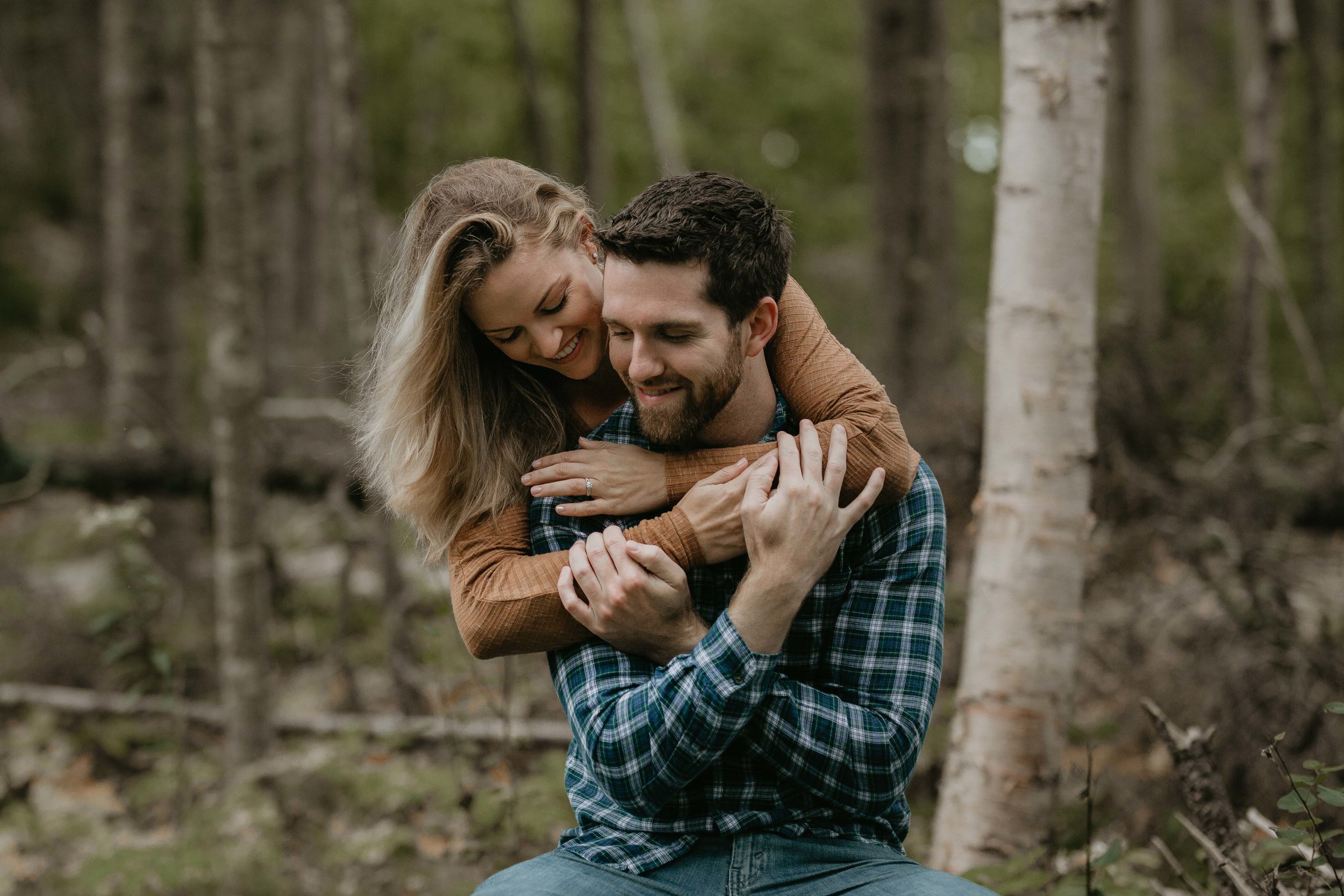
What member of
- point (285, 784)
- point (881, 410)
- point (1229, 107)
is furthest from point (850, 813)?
point (1229, 107)

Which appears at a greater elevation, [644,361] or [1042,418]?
[644,361]

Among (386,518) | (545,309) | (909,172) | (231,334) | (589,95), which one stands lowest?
(386,518)

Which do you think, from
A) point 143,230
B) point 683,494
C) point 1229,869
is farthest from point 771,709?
point 143,230

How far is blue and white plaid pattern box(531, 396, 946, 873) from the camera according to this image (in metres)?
1.83

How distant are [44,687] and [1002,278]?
19.6 ft

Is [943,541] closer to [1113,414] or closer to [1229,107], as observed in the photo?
[1113,414]

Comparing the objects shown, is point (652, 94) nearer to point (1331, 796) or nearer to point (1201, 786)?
point (1201, 786)

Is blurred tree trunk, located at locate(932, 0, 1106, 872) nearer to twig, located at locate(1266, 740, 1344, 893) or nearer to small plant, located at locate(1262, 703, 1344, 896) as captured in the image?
small plant, located at locate(1262, 703, 1344, 896)

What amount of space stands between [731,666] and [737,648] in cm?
3

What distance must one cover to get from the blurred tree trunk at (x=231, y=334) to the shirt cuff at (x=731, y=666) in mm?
3284

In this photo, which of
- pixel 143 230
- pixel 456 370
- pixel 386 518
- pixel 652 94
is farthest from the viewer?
pixel 652 94

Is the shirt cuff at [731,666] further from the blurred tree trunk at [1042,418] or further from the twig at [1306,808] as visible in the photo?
the blurred tree trunk at [1042,418]

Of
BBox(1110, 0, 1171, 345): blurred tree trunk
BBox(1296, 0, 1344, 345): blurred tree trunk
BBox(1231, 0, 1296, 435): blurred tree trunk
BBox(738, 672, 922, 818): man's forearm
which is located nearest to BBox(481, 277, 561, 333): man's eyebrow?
BBox(738, 672, 922, 818): man's forearm

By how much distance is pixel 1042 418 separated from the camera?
2.89 metres
